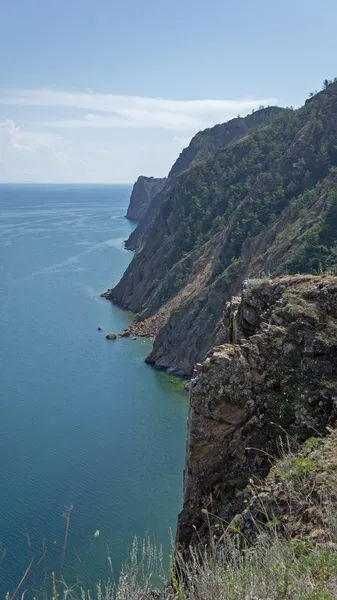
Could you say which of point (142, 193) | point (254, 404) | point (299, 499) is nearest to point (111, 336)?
point (254, 404)

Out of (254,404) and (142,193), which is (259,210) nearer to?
(254,404)

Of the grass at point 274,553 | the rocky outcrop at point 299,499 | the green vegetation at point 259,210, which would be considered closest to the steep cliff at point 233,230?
the green vegetation at point 259,210

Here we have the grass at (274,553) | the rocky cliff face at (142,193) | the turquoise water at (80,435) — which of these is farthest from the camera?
the rocky cliff face at (142,193)

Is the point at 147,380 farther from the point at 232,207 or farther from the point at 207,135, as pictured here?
the point at 207,135

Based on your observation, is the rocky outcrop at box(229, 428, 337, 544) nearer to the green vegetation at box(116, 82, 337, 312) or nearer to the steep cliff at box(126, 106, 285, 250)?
the green vegetation at box(116, 82, 337, 312)

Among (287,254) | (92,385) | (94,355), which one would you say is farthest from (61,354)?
(287,254)

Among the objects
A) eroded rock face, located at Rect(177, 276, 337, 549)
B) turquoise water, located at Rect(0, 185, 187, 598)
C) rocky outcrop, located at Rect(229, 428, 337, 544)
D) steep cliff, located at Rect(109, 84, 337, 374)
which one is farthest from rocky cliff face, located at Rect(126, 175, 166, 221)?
rocky outcrop, located at Rect(229, 428, 337, 544)

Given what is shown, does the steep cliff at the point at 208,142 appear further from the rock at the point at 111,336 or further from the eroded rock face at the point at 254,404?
the eroded rock face at the point at 254,404
